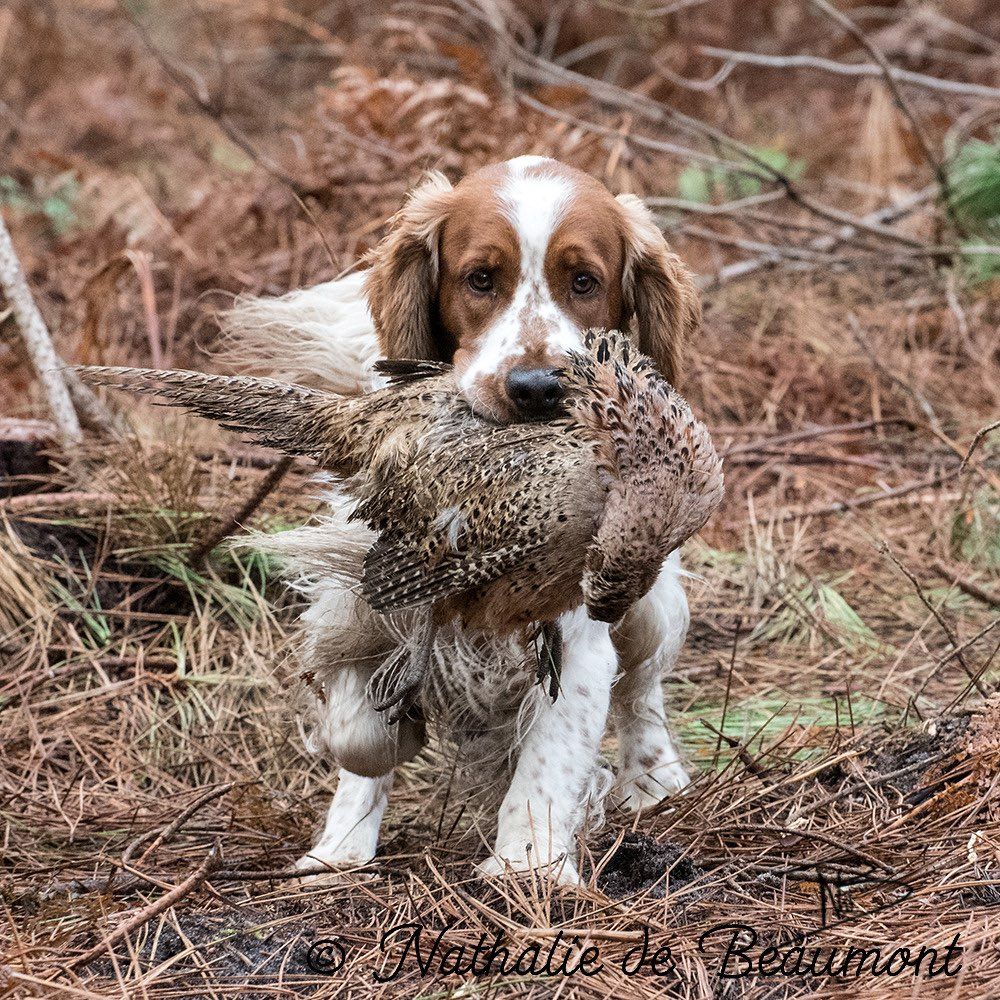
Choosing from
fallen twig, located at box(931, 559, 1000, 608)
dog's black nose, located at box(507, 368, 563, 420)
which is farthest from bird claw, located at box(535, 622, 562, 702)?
fallen twig, located at box(931, 559, 1000, 608)

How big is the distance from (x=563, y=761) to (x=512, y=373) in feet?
2.80

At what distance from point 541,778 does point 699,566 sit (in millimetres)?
1883

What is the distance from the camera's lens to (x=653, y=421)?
7.24 feet

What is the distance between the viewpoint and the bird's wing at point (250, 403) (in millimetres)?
2850

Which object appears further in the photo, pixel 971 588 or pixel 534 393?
pixel 971 588

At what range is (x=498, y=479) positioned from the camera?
240cm

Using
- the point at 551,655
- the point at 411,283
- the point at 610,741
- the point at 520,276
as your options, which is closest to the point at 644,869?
the point at 551,655

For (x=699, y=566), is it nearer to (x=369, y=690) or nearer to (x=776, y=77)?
(x=369, y=690)

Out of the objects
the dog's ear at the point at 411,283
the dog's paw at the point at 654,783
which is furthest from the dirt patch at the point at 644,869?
the dog's ear at the point at 411,283

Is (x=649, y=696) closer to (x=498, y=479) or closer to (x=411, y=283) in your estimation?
(x=411, y=283)

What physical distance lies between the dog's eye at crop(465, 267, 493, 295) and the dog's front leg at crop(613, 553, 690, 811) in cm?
86

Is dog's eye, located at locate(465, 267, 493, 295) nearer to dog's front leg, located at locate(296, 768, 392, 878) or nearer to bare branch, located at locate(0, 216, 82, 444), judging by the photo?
dog's front leg, located at locate(296, 768, 392, 878)

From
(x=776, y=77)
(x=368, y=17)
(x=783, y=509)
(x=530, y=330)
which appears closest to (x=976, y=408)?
(x=783, y=509)

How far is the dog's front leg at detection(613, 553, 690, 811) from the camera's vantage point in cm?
361
